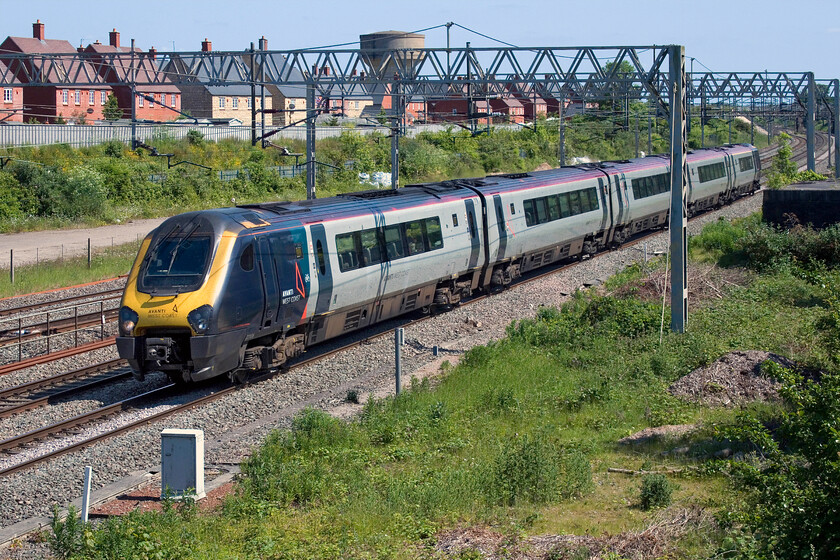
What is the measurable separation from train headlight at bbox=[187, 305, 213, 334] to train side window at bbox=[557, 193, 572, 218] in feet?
44.7

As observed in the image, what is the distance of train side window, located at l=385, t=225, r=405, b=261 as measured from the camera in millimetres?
18078

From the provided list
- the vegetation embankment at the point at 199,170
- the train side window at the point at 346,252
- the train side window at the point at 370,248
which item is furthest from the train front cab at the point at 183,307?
the vegetation embankment at the point at 199,170

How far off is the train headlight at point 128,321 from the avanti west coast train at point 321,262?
0.07 ft

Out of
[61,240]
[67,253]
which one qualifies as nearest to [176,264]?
[67,253]

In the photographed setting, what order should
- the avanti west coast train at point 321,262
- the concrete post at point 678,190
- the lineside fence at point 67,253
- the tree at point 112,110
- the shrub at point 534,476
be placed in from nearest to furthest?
1. the shrub at point 534,476
2. the avanti west coast train at point 321,262
3. the concrete post at point 678,190
4. the lineside fence at point 67,253
5. the tree at point 112,110

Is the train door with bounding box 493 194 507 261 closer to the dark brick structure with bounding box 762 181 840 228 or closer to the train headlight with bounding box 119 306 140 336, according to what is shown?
the dark brick structure with bounding box 762 181 840 228

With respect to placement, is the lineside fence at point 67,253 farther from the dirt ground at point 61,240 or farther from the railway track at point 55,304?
the railway track at point 55,304

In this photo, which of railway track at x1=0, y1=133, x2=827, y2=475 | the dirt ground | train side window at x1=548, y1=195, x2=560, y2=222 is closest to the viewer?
railway track at x1=0, y1=133, x2=827, y2=475

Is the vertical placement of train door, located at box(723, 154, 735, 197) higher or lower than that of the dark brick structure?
higher

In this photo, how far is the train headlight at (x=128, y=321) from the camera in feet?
45.9

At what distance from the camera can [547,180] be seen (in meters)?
24.9

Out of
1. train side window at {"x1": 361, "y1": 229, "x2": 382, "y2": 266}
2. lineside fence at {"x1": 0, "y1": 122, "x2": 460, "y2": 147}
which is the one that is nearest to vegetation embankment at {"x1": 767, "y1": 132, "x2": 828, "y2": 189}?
lineside fence at {"x1": 0, "y1": 122, "x2": 460, "y2": 147}

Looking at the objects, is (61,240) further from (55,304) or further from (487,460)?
(487,460)

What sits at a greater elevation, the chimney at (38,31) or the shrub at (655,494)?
the chimney at (38,31)
